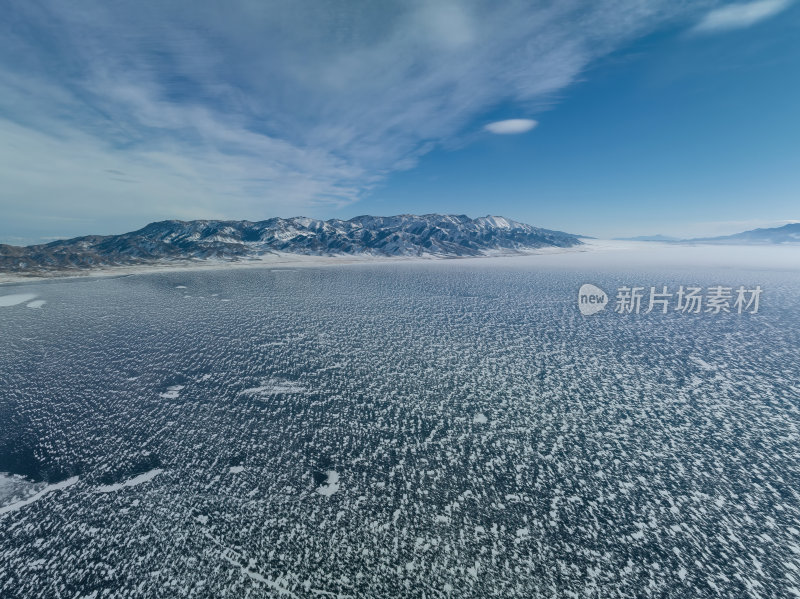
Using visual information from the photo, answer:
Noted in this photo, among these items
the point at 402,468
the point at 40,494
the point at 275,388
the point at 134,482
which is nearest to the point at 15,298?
the point at 275,388

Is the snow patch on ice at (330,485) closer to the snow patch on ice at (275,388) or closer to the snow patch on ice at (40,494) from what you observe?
the snow patch on ice at (275,388)

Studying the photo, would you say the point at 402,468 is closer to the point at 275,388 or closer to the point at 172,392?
the point at 275,388

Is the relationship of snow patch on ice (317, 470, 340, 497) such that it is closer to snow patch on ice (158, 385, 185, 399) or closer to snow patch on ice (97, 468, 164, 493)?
snow patch on ice (97, 468, 164, 493)

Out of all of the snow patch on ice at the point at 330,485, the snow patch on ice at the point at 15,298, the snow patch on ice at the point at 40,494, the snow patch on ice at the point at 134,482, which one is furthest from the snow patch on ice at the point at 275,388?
the snow patch on ice at the point at 15,298

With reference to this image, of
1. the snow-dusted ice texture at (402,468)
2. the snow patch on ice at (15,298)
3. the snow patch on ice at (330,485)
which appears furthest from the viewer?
the snow patch on ice at (15,298)

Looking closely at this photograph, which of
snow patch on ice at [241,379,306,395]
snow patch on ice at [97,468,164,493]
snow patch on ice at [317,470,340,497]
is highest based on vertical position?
snow patch on ice at [241,379,306,395]

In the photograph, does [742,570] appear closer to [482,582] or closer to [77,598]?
[482,582]

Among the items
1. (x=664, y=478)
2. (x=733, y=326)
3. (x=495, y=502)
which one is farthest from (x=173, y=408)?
(x=733, y=326)

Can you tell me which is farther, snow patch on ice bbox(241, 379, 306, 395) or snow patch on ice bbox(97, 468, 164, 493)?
snow patch on ice bbox(241, 379, 306, 395)

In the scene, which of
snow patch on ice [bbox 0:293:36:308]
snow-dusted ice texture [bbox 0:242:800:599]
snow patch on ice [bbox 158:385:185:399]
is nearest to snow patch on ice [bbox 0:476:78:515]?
snow-dusted ice texture [bbox 0:242:800:599]
